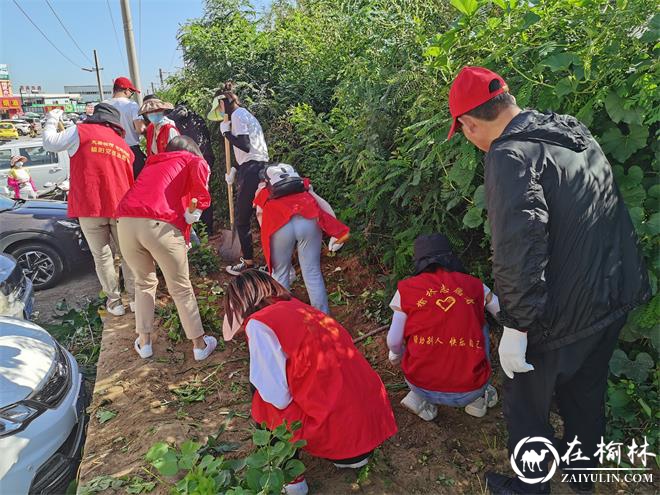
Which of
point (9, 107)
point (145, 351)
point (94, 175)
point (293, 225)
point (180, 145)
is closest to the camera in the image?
point (180, 145)

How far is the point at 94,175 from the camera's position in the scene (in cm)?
420

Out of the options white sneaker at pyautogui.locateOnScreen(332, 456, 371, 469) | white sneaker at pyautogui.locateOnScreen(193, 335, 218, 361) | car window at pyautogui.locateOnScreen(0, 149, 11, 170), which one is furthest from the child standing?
white sneaker at pyautogui.locateOnScreen(332, 456, 371, 469)

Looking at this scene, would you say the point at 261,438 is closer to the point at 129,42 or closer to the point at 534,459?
the point at 534,459

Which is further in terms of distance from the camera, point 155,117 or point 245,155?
point 245,155

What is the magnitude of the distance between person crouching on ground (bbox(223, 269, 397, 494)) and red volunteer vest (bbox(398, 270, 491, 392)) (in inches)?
19.1

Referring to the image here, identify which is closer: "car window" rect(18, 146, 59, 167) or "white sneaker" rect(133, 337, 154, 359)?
"white sneaker" rect(133, 337, 154, 359)

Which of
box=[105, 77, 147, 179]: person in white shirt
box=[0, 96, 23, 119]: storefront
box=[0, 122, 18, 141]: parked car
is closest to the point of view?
box=[105, 77, 147, 179]: person in white shirt

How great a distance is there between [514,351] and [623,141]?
1.24 m

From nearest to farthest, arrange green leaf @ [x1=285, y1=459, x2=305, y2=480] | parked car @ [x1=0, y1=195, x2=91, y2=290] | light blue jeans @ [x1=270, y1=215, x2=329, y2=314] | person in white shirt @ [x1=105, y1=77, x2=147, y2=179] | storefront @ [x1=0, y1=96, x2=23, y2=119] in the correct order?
green leaf @ [x1=285, y1=459, x2=305, y2=480] → light blue jeans @ [x1=270, y1=215, x2=329, y2=314] → person in white shirt @ [x1=105, y1=77, x2=147, y2=179] → parked car @ [x1=0, y1=195, x2=91, y2=290] → storefront @ [x1=0, y1=96, x2=23, y2=119]

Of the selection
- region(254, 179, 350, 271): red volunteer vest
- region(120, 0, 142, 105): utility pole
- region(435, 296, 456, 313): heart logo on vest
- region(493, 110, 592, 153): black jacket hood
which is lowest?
region(435, 296, 456, 313): heart logo on vest

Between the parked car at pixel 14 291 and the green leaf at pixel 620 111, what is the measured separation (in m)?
5.07

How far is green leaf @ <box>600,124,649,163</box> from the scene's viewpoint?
224cm

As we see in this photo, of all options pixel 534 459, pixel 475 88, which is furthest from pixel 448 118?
pixel 534 459

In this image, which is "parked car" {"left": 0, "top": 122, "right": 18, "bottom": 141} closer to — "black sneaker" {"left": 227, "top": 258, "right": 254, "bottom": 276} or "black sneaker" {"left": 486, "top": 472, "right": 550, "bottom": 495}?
"black sneaker" {"left": 227, "top": 258, "right": 254, "bottom": 276}
